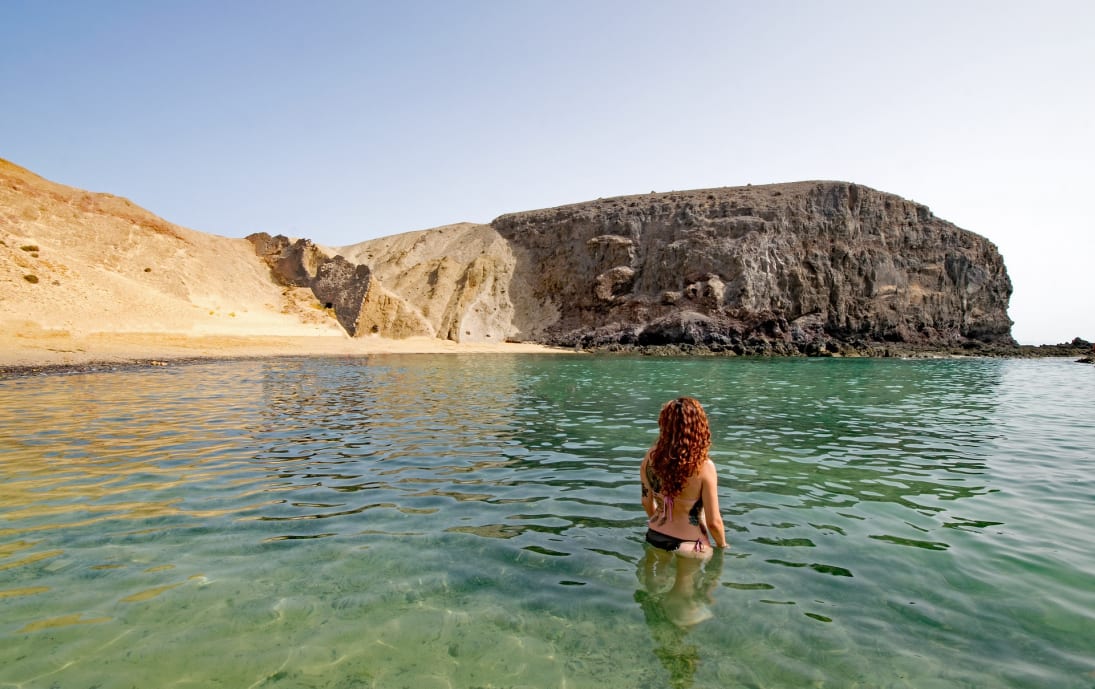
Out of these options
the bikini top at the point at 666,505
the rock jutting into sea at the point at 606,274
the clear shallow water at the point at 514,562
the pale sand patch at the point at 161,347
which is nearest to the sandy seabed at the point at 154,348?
the pale sand patch at the point at 161,347

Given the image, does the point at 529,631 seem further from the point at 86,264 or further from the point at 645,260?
the point at 645,260

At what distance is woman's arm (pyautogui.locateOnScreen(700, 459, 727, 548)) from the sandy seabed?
25.7 metres

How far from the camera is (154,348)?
99.0 ft

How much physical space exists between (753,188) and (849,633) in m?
70.2

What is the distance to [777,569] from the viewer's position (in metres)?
5.03

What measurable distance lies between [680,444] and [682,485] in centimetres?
37

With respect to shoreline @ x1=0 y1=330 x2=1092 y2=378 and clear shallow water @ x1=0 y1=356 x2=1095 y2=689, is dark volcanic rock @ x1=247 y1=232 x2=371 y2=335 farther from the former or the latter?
clear shallow water @ x1=0 y1=356 x2=1095 y2=689

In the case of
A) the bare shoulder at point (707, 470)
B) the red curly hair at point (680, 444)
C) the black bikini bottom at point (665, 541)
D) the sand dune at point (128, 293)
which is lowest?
the black bikini bottom at point (665, 541)

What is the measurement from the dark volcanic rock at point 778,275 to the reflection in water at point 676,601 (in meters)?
50.8

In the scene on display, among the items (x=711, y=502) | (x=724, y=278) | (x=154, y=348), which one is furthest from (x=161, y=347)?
(x=724, y=278)

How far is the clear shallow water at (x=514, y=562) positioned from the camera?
3.58m

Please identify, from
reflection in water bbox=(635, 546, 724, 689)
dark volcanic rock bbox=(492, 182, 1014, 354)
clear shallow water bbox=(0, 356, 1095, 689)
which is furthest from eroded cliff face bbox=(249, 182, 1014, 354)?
reflection in water bbox=(635, 546, 724, 689)

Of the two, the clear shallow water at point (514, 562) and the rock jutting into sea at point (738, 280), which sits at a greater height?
the rock jutting into sea at point (738, 280)

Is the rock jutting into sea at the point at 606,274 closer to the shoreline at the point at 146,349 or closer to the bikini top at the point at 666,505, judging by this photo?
the shoreline at the point at 146,349
